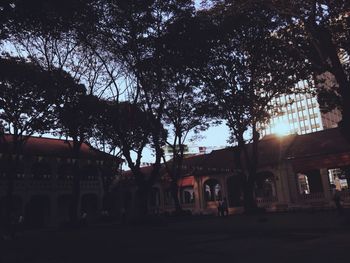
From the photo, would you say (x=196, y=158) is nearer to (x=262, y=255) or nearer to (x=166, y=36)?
(x=166, y=36)

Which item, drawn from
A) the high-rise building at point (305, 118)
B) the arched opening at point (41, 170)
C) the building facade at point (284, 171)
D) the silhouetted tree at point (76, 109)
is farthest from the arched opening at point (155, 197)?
the high-rise building at point (305, 118)

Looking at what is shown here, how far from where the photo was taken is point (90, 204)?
39750 millimetres

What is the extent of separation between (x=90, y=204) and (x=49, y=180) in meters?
6.55

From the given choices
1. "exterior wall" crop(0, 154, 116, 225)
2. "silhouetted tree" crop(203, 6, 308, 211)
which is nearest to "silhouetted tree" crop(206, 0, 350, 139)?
"silhouetted tree" crop(203, 6, 308, 211)

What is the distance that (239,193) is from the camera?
35.4 m

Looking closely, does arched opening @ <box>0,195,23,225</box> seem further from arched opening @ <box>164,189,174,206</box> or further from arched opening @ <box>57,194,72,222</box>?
arched opening @ <box>164,189,174,206</box>

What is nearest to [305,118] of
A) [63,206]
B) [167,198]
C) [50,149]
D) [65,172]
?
[167,198]

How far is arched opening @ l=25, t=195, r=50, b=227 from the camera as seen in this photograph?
34281mm

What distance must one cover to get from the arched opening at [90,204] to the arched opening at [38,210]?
15.0 feet

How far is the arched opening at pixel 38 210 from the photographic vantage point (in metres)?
34.3

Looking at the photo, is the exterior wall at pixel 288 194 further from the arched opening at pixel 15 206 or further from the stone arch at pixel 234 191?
the arched opening at pixel 15 206

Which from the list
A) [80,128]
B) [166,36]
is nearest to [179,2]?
[166,36]

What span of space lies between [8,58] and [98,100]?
561 cm

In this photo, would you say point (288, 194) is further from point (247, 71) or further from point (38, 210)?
point (38, 210)
